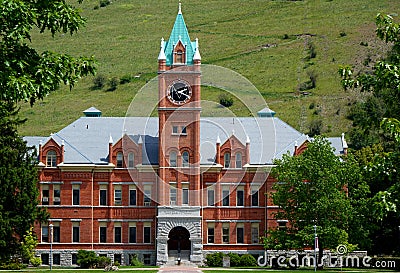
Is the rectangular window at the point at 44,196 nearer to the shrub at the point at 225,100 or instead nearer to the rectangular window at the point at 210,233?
the rectangular window at the point at 210,233

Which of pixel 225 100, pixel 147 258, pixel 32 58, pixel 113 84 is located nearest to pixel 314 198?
pixel 147 258

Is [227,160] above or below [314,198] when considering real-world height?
above

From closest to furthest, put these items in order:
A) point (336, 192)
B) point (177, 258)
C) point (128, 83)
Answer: point (336, 192)
point (177, 258)
point (128, 83)

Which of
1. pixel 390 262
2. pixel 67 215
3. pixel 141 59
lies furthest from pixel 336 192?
pixel 141 59

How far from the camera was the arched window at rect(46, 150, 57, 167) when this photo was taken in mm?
76125

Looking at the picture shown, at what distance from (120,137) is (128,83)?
215 ft

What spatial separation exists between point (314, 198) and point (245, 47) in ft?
308

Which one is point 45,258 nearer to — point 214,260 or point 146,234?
point 146,234

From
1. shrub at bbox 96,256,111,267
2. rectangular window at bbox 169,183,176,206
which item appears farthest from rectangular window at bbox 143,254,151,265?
shrub at bbox 96,256,111,267

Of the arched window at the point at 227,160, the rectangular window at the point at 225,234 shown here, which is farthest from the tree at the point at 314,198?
the rectangular window at the point at 225,234

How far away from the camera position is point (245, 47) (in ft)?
518

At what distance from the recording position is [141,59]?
155250 millimetres

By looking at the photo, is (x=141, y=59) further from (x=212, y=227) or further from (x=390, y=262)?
(x=390, y=262)

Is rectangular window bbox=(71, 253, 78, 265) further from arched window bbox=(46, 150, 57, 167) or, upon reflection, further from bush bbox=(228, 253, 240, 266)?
bush bbox=(228, 253, 240, 266)
